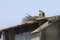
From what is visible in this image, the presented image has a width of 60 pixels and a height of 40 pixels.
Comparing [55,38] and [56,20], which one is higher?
[56,20]

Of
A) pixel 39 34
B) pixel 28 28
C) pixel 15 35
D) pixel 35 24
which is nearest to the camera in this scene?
pixel 39 34

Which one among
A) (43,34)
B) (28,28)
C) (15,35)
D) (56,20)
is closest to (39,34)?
(43,34)

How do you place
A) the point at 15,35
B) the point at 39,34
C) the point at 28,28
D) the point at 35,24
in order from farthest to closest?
the point at 15,35 < the point at 28,28 < the point at 35,24 < the point at 39,34

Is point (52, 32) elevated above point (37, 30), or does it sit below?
below

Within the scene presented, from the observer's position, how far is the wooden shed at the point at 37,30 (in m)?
6.37

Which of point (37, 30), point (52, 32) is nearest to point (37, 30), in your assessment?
point (37, 30)

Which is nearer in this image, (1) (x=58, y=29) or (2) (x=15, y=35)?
(1) (x=58, y=29)

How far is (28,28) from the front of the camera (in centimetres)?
814

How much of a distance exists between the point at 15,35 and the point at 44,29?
251cm

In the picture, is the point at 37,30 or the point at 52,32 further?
the point at 52,32

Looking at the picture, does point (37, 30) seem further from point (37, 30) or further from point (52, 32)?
point (52, 32)

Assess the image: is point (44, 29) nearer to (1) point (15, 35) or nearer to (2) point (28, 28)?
(2) point (28, 28)

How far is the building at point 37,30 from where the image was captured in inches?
251

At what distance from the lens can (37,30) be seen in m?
6.32
